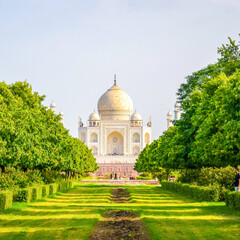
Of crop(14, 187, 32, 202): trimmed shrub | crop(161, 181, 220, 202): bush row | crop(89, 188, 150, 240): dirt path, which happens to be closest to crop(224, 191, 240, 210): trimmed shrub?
crop(161, 181, 220, 202): bush row

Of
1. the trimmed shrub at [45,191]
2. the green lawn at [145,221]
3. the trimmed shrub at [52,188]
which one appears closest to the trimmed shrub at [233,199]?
the green lawn at [145,221]

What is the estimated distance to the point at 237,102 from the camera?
16.1m

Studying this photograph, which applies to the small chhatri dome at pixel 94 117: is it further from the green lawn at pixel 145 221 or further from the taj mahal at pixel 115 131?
the green lawn at pixel 145 221

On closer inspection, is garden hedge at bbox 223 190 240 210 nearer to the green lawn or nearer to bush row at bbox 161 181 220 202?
the green lawn

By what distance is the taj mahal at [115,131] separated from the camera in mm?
88875

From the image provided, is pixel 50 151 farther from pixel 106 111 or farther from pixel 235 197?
pixel 106 111

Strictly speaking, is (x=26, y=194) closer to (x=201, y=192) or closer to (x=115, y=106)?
(x=201, y=192)

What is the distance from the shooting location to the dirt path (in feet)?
32.5

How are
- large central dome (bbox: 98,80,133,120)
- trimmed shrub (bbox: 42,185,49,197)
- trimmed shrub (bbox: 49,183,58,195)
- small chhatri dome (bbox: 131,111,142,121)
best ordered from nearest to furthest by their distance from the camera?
trimmed shrub (bbox: 42,185,49,197) < trimmed shrub (bbox: 49,183,58,195) < small chhatri dome (bbox: 131,111,142,121) < large central dome (bbox: 98,80,133,120)

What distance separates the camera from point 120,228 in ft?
36.7

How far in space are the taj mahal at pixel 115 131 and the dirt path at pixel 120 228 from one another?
68.8 metres

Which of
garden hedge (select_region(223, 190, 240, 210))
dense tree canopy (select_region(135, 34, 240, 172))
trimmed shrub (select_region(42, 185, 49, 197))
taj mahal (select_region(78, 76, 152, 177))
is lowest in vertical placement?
garden hedge (select_region(223, 190, 240, 210))

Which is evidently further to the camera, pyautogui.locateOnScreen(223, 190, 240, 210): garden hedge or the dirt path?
pyautogui.locateOnScreen(223, 190, 240, 210): garden hedge

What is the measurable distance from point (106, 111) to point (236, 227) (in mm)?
82645
